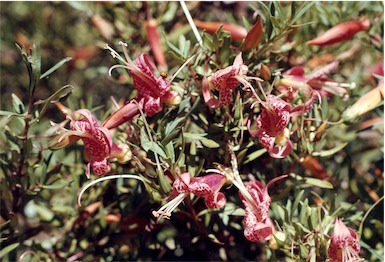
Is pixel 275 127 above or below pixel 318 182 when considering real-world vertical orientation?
above

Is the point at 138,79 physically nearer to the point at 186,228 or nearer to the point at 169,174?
the point at 169,174

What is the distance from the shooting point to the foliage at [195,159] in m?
0.81

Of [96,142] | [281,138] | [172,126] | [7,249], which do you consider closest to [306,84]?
[281,138]

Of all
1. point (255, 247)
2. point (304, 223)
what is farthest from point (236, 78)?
point (255, 247)

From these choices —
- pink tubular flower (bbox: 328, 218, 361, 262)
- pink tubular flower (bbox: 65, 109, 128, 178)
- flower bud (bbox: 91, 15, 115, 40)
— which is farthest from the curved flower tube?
flower bud (bbox: 91, 15, 115, 40)

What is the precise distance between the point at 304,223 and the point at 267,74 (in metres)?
0.22

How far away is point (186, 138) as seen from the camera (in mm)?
816

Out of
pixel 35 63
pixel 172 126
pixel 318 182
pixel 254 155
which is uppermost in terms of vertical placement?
pixel 35 63

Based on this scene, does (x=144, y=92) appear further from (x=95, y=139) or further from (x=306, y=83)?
(x=306, y=83)

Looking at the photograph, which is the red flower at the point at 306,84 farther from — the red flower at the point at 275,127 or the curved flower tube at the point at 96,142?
the curved flower tube at the point at 96,142

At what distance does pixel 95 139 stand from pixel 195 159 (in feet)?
0.50

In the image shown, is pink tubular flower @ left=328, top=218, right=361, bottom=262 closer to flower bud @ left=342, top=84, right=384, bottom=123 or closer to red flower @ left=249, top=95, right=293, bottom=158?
red flower @ left=249, top=95, right=293, bottom=158

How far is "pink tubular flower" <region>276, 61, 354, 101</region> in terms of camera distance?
33.9 inches

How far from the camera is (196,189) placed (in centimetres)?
75
